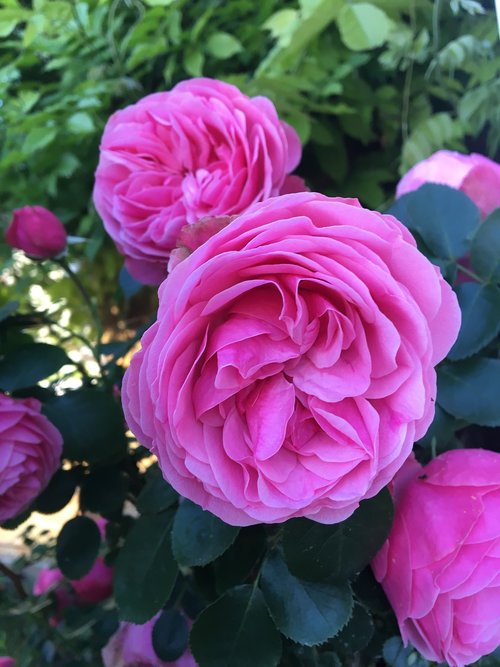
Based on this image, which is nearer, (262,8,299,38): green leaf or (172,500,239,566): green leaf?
(172,500,239,566): green leaf

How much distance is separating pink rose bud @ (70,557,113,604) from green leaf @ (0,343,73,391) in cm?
27

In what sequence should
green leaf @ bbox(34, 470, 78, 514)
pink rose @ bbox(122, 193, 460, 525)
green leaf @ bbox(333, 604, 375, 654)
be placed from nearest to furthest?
pink rose @ bbox(122, 193, 460, 525) < green leaf @ bbox(333, 604, 375, 654) < green leaf @ bbox(34, 470, 78, 514)

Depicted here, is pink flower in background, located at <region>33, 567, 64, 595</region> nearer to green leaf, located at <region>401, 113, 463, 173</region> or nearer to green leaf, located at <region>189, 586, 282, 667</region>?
green leaf, located at <region>189, 586, 282, 667</region>

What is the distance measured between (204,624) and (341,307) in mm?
203

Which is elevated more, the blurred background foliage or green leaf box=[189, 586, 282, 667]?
the blurred background foliage

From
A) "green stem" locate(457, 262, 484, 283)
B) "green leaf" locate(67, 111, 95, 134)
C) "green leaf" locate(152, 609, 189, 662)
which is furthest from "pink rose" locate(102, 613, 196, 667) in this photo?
"green leaf" locate(67, 111, 95, 134)

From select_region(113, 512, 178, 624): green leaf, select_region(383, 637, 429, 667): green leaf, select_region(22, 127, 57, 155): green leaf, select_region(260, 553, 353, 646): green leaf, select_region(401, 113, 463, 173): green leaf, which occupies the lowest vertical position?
select_region(383, 637, 429, 667): green leaf

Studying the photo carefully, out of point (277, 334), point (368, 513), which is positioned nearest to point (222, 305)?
point (277, 334)

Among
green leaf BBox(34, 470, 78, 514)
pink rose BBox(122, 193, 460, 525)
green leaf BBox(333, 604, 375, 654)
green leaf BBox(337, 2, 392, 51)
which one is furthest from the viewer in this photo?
green leaf BBox(337, 2, 392, 51)

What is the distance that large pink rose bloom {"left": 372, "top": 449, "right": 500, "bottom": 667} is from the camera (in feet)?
0.89

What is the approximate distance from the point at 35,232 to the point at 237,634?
313 millimetres

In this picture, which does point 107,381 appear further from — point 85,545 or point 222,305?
point 222,305

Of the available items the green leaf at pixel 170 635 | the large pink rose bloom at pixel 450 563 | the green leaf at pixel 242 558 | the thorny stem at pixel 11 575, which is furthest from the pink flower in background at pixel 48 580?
the large pink rose bloom at pixel 450 563

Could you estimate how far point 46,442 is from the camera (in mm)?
367
